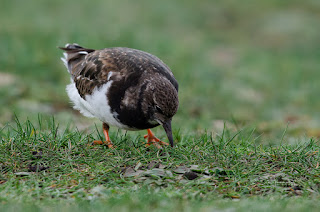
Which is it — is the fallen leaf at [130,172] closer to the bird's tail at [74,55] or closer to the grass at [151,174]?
the grass at [151,174]

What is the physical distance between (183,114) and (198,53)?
536cm

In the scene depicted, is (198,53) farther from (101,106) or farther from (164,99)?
(164,99)

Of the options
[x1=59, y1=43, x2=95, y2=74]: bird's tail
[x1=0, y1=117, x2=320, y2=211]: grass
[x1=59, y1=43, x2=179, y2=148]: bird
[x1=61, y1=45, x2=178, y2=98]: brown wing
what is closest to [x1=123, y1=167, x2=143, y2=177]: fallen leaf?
[x1=0, y1=117, x2=320, y2=211]: grass

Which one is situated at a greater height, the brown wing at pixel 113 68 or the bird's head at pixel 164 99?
the brown wing at pixel 113 68

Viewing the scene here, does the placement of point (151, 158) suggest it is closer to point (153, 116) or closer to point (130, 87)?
point (153, 116)

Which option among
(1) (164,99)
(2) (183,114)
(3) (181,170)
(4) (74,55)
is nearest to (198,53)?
(2) (183,114)

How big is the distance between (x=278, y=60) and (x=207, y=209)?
11767 millimetres

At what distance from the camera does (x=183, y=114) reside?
9852 millimetres

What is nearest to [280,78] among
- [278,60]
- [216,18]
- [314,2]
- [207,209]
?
[278,60]

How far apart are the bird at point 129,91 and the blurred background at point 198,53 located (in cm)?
90

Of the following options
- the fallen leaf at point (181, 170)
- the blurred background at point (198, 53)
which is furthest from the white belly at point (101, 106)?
the blurred background at point (198, 53)

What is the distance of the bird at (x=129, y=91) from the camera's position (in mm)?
5730

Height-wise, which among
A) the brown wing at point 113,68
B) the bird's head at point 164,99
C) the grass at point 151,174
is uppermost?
the brown wing at point 113,68

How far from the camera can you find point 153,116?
5809 mm
